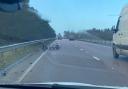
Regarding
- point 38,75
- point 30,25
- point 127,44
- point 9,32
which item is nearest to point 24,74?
point 38,75

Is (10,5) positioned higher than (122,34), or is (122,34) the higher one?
(10,5)

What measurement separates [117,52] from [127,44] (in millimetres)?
3500

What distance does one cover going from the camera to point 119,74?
17.2 meters

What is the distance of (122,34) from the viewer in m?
25.1

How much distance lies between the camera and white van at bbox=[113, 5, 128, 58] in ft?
80.3

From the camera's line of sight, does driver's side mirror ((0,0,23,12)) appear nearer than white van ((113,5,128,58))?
Yes

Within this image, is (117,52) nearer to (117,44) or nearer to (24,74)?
(117,44)

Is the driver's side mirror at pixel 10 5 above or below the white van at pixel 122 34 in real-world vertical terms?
above

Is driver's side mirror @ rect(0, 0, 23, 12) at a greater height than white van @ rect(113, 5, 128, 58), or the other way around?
driver's side mirror @ rect(0, 0, 23, 12)

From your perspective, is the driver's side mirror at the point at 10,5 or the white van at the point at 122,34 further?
the white van at the point at 122,34

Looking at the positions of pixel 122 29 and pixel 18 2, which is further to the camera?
pixel 122 29

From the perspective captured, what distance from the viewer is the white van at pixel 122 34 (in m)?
24.5

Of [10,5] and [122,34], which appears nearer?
[10,5]

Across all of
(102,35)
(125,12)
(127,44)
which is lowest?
(102,35)
